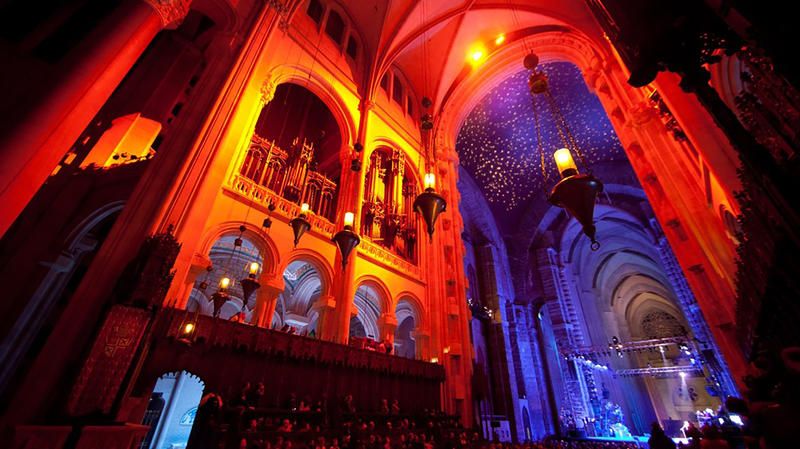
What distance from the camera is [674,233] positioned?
6.20 m

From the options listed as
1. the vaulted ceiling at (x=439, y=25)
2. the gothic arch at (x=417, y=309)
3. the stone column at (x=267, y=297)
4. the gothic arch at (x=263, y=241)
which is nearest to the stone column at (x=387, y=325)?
the gothic arch at (x=417, y=309)

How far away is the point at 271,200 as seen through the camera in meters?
7.95

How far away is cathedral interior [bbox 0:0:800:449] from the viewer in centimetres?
280

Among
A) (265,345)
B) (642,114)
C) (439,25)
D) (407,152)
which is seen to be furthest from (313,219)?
(439,25)

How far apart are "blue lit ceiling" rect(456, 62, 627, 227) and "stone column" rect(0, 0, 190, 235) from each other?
13818 mm

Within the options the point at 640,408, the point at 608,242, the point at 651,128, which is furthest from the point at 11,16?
the point at 640,408

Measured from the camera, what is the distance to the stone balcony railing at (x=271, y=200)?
23.8 ft

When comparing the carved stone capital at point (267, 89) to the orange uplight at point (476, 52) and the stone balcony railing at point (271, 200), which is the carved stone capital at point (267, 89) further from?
the orange uplight at point (476, 52)

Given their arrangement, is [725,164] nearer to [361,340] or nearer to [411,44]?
[361,340]

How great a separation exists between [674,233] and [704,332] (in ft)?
33.6

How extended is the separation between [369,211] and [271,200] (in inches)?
136

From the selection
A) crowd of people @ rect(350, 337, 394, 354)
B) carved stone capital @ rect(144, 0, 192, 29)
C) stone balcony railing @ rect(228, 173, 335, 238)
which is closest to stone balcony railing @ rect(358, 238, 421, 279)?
stone balcony railing @ rect(228, 173, 335, 238)

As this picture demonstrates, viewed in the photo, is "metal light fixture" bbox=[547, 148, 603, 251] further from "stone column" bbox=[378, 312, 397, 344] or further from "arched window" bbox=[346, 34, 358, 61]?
"arched window" bbox=[346, 34, 358, 61]

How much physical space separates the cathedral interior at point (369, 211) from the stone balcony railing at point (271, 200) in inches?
2.3
